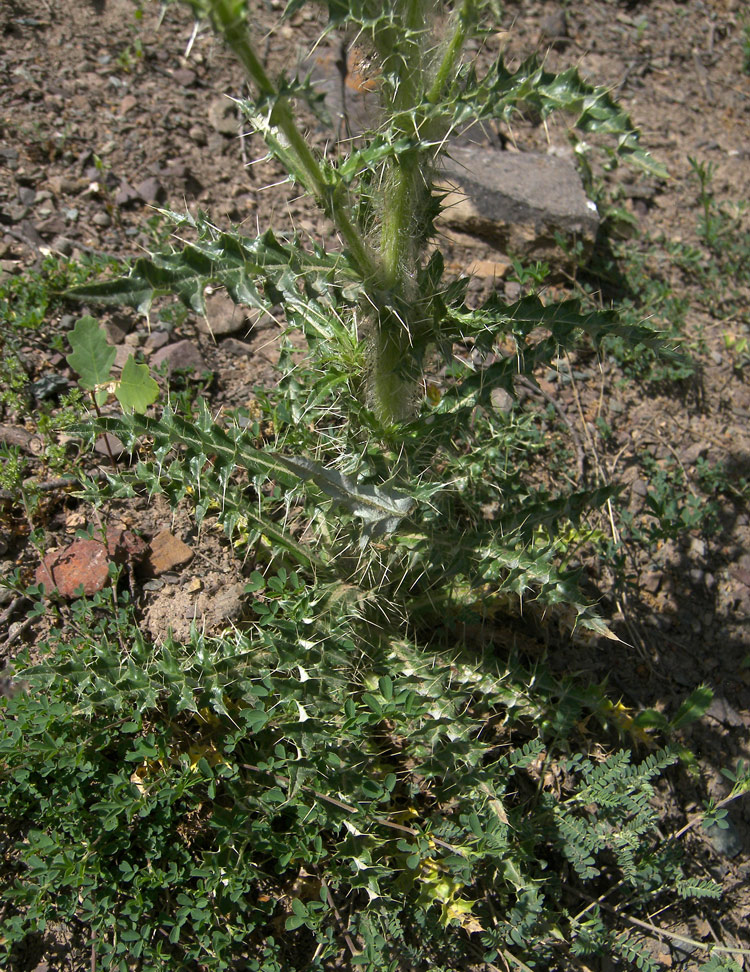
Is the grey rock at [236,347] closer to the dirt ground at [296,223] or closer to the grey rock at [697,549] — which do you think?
the dirt ground at [296,223]

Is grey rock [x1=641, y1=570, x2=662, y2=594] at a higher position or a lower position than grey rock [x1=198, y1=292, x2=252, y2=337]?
lower

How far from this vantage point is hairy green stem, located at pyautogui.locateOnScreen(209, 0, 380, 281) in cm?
124

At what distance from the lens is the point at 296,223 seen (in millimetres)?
3568

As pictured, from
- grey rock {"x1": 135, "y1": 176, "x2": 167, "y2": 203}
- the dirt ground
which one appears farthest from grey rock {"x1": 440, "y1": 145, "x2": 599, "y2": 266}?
grey rock {"x1": 135, "y1": 176, "x2": 167, "y2": 203}

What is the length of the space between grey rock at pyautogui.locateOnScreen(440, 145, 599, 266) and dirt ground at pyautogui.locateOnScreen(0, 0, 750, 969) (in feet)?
0.64

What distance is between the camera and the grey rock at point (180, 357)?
3119 millimetres

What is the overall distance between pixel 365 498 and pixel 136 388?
914 mm

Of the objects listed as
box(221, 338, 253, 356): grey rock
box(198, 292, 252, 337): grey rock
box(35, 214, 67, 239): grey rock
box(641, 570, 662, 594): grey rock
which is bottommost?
box(641, 570, 662, 594): grey rock

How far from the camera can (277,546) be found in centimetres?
256

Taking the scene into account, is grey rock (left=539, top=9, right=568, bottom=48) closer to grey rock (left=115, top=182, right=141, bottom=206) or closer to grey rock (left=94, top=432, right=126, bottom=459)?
grey rock (left=115, top=182, right=141, bottom=206)

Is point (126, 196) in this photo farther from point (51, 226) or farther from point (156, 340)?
point (156, 340)

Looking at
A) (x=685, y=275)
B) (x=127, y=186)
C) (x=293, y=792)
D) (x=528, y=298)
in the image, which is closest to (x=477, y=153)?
(x=685, y=275)

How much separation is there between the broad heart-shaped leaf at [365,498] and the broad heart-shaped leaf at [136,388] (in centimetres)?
67

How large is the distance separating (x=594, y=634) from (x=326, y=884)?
1343mm
